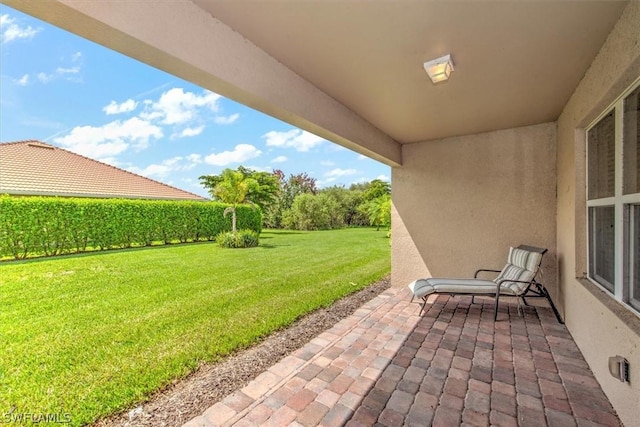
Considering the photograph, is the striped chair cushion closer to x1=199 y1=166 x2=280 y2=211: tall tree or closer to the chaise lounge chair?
the chaise lounge chair

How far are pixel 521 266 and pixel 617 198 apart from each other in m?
2.40

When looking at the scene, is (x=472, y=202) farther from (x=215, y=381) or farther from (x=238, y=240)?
(x=238, y=240)

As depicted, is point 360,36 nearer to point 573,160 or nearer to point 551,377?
point 573,160

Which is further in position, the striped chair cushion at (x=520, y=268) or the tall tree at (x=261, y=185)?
the tall tree at (x=261, y=185)

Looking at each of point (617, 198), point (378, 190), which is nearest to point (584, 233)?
point (617, 198)

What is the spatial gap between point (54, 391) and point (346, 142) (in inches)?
160

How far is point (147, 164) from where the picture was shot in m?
20.1

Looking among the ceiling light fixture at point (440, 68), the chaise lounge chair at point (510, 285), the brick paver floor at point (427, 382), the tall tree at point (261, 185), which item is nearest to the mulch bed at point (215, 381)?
the brick paver floor at point (427, 382)

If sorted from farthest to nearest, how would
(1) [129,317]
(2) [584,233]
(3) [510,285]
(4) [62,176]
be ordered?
1. (4) [62,176]
2. (1) [129,317]
3. (3) [510,285]
4. (2) [584,233]

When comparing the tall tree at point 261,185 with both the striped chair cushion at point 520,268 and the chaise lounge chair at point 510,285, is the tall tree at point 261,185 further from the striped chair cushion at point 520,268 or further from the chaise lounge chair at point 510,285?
the striped chair cushion at point 520,268

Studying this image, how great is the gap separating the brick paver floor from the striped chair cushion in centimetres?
54

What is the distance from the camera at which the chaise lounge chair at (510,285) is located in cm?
427

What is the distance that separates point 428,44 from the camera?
2.43 meters

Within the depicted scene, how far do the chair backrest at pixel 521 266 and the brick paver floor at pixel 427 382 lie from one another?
0.55 metres
